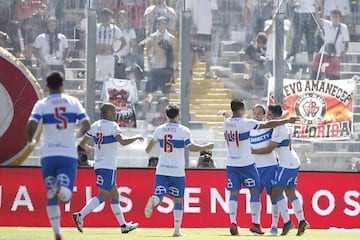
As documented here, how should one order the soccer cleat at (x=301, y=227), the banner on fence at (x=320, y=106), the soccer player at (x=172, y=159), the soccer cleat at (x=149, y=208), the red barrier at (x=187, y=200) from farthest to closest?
the banner on fence at (x=320, y=106), the red barrier at (x=187, y=200), the soccer cleat at (x=301, y=227), the soccer player at (x=172, y=159), the soccer cleat at (x=149, y=208)

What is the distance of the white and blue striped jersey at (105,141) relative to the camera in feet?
68.3

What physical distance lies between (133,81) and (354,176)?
4559mm

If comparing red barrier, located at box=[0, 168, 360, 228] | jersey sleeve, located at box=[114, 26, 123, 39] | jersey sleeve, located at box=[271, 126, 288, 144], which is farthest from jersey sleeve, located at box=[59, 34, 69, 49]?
jersey sleeve, located at box=[271, 126, 288, 144]

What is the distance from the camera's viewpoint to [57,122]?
51.5 ft

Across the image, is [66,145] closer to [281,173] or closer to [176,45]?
[281,173]

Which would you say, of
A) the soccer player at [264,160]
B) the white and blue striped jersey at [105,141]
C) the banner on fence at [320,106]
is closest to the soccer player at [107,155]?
the white and blue striped jersey at [105,141]

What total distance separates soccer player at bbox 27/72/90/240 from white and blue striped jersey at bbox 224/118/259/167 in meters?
4.97

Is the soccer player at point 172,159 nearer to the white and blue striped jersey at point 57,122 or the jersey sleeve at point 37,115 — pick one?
the white and blue striped jersey at point 57,122

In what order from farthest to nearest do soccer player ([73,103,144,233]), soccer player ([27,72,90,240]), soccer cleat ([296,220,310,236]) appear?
soccer player ([73,103,144,233]) < soccer cleat ([296,220,310,236]) < soccer player ([27,72,90,240])

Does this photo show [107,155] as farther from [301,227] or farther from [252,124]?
[301,227]

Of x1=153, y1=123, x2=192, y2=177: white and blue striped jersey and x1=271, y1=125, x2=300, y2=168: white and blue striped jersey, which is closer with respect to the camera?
x1=153, y1=123, x2=192, y2=177: white and blue striped jersey

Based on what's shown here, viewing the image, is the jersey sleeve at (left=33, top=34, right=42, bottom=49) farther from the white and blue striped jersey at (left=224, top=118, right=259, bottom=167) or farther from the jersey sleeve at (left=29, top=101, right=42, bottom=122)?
the jersey sleeve at (left=29, top=101, right=42, bottom=122)

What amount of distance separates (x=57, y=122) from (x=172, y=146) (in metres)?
Result: 4.95

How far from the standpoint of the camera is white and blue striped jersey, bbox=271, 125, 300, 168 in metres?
21.0
